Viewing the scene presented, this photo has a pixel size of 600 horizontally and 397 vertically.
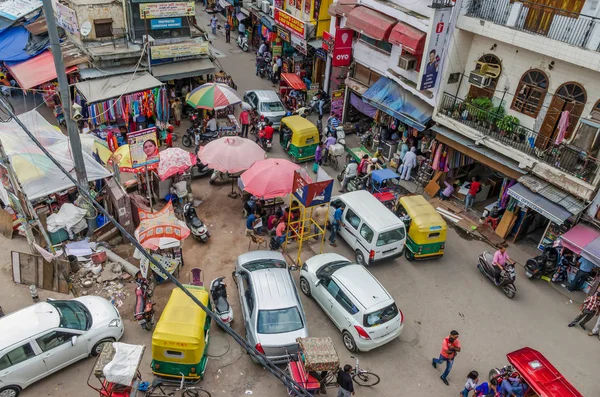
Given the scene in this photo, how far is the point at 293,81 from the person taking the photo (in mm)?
26047

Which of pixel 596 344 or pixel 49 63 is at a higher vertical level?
pixel 49 63

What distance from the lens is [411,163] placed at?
66.3ft

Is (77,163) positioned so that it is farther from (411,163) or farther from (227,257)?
(411,163)

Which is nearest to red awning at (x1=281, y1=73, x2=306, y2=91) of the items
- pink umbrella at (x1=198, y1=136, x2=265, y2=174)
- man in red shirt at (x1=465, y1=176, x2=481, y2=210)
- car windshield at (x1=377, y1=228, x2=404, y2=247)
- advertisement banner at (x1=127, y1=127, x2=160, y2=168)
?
pink umbrella at (x1=198, y1=136, x2=265, y2=174)

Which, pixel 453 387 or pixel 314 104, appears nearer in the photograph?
pixel 453 387

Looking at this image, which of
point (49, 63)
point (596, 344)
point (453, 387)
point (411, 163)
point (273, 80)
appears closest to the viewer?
point (453, 387)

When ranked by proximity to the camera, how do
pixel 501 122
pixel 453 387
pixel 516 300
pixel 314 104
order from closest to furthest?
pixel 453 387
pixel 516 300
pixel 501 122
pixel 314 104

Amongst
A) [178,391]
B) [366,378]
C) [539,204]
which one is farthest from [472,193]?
[178,391]

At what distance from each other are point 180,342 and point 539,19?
14509mm

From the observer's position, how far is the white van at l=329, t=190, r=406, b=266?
14961 millimetres

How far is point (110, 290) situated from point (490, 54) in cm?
1542

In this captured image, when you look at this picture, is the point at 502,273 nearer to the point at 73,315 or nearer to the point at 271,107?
the point at 73,315

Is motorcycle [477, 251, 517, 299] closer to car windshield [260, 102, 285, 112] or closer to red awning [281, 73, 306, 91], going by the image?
car windshield [260, 102, 285, 112]

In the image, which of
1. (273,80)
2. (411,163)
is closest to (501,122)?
(411,163)
